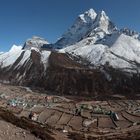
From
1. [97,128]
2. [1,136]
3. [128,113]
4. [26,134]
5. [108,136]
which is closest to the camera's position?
[1,136]

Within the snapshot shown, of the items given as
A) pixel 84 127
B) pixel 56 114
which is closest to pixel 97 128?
pixel 84 127

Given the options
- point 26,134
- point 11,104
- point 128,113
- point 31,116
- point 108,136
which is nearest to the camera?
point 26,134

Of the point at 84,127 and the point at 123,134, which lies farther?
the point at 84,127

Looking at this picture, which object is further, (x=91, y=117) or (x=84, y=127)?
(x=91, y=117)

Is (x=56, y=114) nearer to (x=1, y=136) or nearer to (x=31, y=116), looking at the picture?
(x=31, y=116)

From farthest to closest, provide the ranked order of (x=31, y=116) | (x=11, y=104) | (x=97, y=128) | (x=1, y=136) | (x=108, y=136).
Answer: (x=11, y=104), (x=31, y=116), (x=97, y=128), (x=108, y=136), (x=1, y=136)

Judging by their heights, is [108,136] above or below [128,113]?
below

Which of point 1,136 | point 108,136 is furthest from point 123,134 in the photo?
point 1,136

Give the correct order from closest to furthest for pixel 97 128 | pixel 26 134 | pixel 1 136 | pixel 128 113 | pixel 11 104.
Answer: pixel 1 136 < pixel 26 134 < pixel 97 128 < pixel 128 113 < pixel 11 104

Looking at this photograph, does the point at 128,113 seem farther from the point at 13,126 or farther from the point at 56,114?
the point at 13,126
